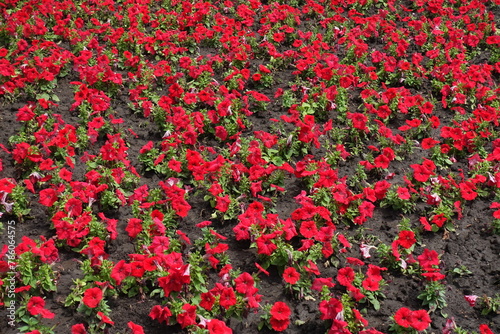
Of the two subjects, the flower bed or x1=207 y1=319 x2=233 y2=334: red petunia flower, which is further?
the flower bed

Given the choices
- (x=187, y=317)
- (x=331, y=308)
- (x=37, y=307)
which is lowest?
(x=37, y=307)

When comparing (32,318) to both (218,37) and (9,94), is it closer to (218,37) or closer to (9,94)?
(9,94)

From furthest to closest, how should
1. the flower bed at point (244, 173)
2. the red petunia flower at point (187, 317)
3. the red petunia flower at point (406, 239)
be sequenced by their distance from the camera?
the red petunia flower at point (406, 239) < the flower bed at point (244, 173) < the red petunia flower at point (187, 317)

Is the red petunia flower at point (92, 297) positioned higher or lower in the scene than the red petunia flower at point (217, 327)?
lower

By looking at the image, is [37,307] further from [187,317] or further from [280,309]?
[280,309]

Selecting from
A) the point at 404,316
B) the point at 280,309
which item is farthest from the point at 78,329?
A: the point at 404,316

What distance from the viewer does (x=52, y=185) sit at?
520cm

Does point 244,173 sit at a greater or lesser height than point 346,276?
lesser

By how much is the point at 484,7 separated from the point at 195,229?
701cm

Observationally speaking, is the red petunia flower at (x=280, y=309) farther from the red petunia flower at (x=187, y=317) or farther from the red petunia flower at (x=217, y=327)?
the red petunia flower at (x=187, y=317)

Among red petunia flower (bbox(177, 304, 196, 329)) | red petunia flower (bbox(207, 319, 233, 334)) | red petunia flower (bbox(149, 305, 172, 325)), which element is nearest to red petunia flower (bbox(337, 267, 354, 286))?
red petunia flower (bbox(207, 319, 233, 334))

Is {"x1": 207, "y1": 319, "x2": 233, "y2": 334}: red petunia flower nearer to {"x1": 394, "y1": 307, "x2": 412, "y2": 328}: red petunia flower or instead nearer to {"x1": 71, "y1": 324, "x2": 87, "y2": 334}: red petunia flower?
{"x1": 71, "y1": 324, "x2": 87, "y2": 334}: red petunia flower

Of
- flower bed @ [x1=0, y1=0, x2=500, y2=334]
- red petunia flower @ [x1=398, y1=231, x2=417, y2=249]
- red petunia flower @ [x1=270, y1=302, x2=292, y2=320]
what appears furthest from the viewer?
red petunia flower @ [x1=398, y1=231, x2=417, y2=249]

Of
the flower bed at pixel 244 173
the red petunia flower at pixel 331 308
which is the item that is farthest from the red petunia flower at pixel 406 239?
the red petunia flower at pixel 331 308
